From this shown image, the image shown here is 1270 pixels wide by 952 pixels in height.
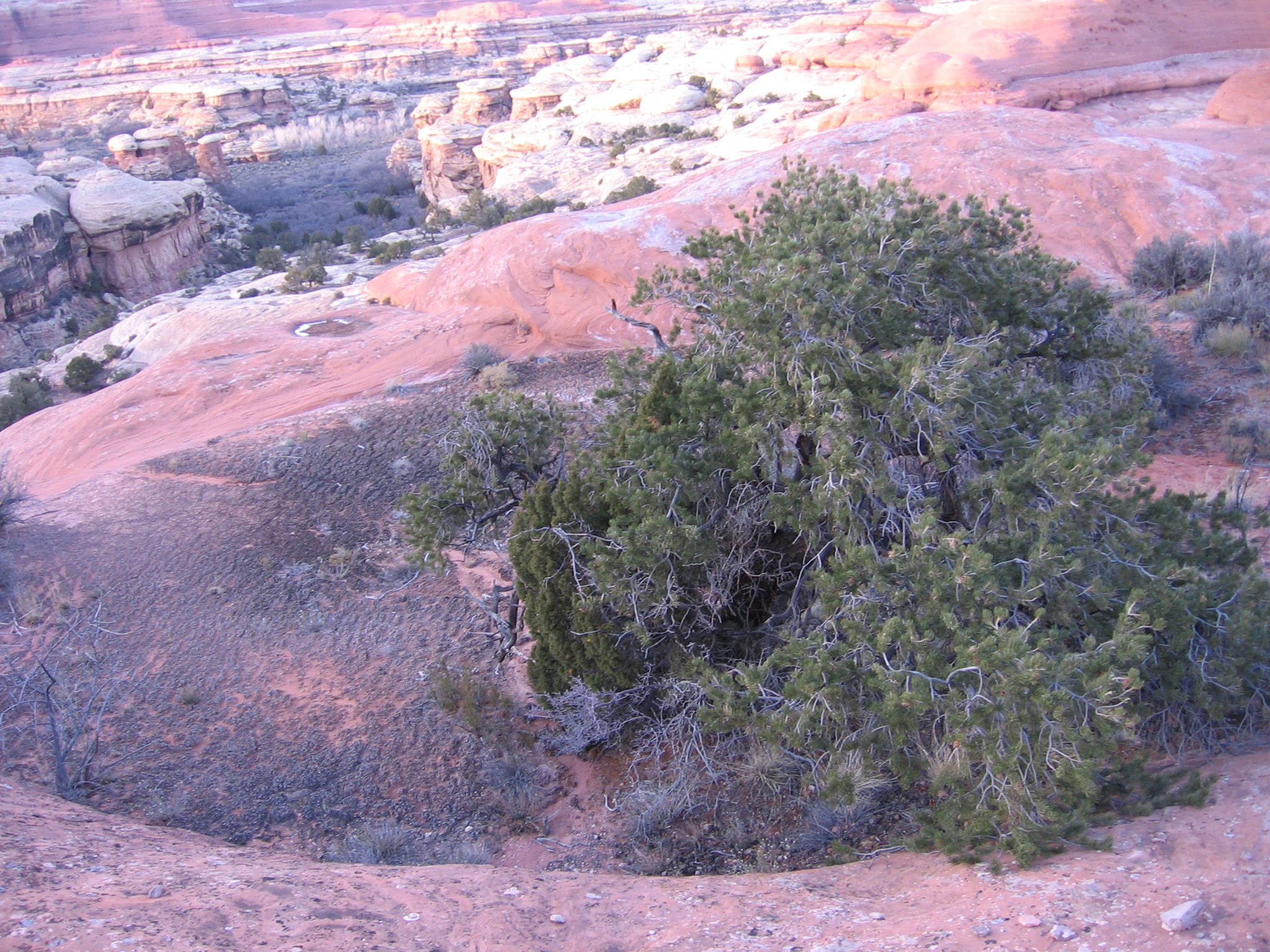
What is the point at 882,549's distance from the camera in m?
4.66


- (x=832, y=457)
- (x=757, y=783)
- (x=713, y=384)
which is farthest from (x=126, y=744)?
(x=832, y=457)

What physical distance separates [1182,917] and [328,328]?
551 inches

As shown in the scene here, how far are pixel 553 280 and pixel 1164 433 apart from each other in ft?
28.7

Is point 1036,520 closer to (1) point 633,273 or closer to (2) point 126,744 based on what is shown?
(2) point 126,744

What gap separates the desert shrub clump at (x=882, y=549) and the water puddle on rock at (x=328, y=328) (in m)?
8.54

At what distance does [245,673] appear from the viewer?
6531 mm

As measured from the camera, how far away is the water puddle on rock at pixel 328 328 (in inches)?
545

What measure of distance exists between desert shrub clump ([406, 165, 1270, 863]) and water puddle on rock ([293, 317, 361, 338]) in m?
8.54

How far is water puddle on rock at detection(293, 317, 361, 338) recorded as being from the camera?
45.4ft

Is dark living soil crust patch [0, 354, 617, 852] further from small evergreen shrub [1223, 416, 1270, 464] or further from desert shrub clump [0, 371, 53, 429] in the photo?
desert shrub clump [0, 371, 53, 429]

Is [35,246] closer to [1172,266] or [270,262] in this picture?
[270,262]

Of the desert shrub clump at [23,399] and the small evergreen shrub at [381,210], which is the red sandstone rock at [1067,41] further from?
the desert shrub clump at [23,399]

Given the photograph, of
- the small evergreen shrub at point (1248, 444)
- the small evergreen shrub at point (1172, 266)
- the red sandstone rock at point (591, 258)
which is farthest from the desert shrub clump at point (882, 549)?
the red sandstone rock at point (591, 258)

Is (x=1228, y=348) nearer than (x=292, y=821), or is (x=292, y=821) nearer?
(x=292, y=821)
